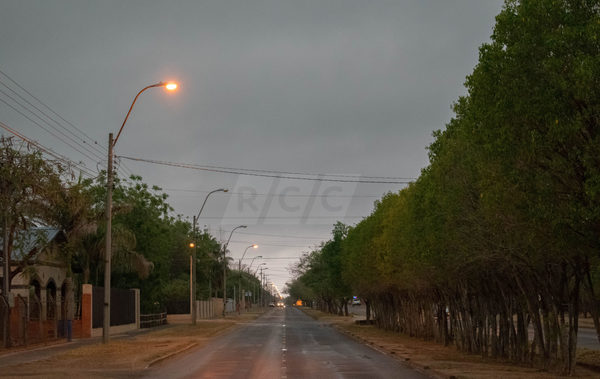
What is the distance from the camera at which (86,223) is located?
48125 mm

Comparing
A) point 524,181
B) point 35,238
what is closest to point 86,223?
point 35,238

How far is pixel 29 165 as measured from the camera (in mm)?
34969

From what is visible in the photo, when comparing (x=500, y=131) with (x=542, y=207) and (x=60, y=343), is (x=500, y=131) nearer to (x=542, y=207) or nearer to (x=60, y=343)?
(x=542, y=207)

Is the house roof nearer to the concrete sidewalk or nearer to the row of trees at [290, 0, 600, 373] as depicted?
the concrete sidewalk

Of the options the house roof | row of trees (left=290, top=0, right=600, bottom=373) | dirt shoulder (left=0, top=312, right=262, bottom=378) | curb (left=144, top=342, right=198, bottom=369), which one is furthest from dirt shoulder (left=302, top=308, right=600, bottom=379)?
the house roof

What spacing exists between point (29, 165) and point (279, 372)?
60.6ft

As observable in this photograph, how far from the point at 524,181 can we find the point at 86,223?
3628 cm

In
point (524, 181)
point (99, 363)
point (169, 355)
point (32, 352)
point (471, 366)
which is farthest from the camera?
point (32, 352)

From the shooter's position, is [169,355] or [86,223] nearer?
[169,355]

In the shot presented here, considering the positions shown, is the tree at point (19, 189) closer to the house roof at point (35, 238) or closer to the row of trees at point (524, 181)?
the house roof at point (35, 238)

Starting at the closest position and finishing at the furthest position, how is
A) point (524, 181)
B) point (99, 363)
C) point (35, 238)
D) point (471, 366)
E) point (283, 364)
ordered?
1. point (524, 181)
2. point (471, 366)
3. point (99, 363)
4. point (283, 364)
5. point (35, 238)

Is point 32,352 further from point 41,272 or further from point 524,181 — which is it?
point 524,181

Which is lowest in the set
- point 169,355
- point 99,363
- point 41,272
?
point 169,355

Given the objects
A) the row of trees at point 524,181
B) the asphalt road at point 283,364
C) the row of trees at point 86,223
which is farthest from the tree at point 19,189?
the row of trees at point 524,181
